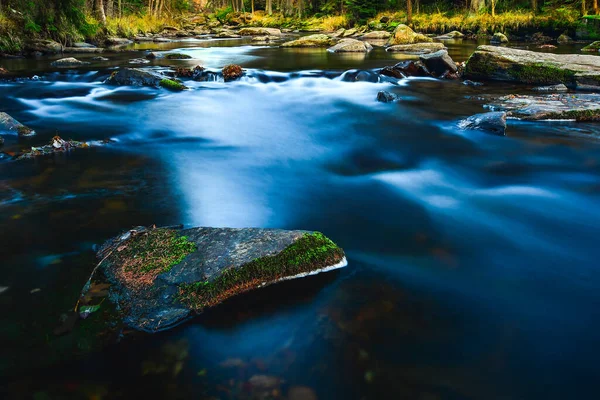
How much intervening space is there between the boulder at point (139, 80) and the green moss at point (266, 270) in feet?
28.6

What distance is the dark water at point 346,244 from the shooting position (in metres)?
2.18

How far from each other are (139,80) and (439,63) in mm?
8170

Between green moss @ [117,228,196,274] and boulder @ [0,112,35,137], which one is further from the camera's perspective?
boulder @ [0,112,35,137]

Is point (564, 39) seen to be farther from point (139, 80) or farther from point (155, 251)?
point (155, 251)

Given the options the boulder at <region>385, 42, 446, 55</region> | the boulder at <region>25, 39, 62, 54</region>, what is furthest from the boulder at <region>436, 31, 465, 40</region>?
the boulder at <region>25, 39, 62, 54</region>

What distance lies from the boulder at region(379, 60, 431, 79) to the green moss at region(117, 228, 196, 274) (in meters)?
10.3

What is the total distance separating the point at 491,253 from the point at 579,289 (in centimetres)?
68

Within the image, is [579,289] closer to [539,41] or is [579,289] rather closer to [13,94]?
[13,94]

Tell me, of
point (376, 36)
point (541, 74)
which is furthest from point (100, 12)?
point (541, 74)

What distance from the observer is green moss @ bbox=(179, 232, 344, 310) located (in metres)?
2.55

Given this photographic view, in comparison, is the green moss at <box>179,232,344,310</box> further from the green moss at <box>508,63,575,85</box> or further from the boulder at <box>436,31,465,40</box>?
the boulder at <box>436,31,465,40</box>

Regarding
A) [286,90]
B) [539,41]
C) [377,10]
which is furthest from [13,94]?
[377,10]

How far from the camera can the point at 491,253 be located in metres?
3.46

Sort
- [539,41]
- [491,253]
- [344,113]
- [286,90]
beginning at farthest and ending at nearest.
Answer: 1. [539,41]
2. [286,90]
3. [344,113]
4. [491,253]
